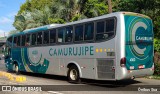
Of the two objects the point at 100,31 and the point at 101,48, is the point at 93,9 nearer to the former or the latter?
the point at 100,31

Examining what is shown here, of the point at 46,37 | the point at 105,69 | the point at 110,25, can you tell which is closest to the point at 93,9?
the point at 46,37

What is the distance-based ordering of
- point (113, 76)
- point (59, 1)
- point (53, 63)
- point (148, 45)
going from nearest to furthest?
point (113, 76)
point (148, 45)
point (53, 63)
point (59, 1)

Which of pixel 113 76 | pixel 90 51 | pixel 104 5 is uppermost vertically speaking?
pixel 104 5

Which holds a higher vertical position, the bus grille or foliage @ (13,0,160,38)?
foliage @ (13,0,160,38)

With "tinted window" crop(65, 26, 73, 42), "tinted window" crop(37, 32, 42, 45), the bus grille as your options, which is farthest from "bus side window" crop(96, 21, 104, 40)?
"tinted window" crop(37, 32, 42, 45)

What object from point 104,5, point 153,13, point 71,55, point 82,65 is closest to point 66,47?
point 71,55

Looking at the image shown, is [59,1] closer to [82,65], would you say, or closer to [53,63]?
[53,63]

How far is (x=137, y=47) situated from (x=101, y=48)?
1538 mm

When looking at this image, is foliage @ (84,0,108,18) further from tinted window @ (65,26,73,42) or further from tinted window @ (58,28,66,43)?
tinted window @ (65,26,73,42)

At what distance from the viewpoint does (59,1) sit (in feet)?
104

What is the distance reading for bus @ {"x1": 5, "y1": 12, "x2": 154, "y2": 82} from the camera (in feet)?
40.4

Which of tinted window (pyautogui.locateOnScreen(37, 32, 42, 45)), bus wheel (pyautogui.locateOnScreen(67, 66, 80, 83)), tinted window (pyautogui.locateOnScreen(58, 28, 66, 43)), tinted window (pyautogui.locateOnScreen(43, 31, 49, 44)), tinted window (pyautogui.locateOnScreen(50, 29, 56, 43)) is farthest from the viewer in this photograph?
tinted window (pyautogui.locateOnScreen(37, 32, 42, 45))

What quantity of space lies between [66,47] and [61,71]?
1393 millimetres

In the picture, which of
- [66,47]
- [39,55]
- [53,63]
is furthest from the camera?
[39,55]
